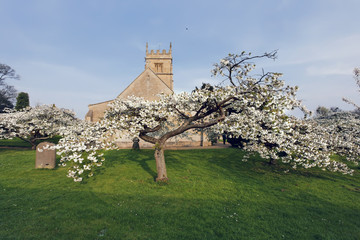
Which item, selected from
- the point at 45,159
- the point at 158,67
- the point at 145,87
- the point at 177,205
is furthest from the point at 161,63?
the point at 177,205

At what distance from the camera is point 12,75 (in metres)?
48.7

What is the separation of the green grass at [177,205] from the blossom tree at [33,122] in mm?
8518

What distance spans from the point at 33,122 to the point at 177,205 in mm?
21729

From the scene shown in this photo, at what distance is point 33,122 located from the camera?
70.1 ft

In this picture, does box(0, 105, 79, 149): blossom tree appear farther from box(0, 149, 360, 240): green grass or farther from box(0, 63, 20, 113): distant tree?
box(0, 63, 20, 113): distant tree

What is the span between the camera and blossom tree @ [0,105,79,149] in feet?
67.7

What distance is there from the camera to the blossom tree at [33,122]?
20.6m

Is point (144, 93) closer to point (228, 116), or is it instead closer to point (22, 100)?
point (228, 116)

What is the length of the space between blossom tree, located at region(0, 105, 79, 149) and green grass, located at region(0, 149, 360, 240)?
8518mm

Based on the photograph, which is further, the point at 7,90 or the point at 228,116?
the point at 7,90

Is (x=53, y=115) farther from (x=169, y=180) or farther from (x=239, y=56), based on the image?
(x=239, y=56)

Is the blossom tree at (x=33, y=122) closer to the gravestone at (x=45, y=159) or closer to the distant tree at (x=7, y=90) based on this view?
the gravestone at (x=45, y=159)

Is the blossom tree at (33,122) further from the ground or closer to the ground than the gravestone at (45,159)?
further from the ground

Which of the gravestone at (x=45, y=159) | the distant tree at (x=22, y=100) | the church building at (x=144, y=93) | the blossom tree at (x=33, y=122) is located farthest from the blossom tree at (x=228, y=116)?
the distant tree at (x=22, y=100)
